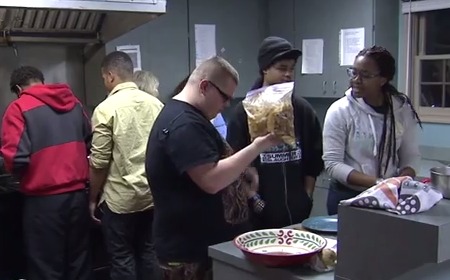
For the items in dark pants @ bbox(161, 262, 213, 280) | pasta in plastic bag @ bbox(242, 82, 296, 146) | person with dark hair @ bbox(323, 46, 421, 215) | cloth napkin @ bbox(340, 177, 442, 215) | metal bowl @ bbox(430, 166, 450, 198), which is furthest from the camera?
person with dark hair @ bbox(323, 46, 421, 215)

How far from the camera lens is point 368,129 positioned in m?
2.28

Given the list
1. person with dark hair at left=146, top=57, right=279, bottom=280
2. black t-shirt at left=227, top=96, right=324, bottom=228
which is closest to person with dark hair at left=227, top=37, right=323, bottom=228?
black t-shirt at left=227, top=96, right=324, bottom=228

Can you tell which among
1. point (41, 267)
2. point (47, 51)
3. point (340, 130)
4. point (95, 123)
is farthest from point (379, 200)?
point (47, 51)

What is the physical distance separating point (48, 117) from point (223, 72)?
4.37 ft

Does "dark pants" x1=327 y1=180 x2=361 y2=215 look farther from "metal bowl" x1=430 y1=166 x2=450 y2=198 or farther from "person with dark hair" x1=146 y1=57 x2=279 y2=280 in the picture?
"metal bowl" x1=430 y1=166 x2=450 y2=198

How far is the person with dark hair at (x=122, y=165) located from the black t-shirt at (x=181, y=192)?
1044 millimetres

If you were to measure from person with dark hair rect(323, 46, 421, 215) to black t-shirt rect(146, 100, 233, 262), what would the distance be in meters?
0.65

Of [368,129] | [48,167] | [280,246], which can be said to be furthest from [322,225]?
[48,167]

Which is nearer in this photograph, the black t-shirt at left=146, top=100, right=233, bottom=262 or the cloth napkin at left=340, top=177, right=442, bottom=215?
the cloth napkin at left=340, top=177, right=442, bottom=215

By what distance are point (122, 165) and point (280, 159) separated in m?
0.92

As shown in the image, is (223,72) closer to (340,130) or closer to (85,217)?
(340,130)

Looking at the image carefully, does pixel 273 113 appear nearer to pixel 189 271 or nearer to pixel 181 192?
pixel 181 192

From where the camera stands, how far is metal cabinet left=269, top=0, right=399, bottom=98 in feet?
12.4

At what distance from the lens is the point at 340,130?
7.50 feet
